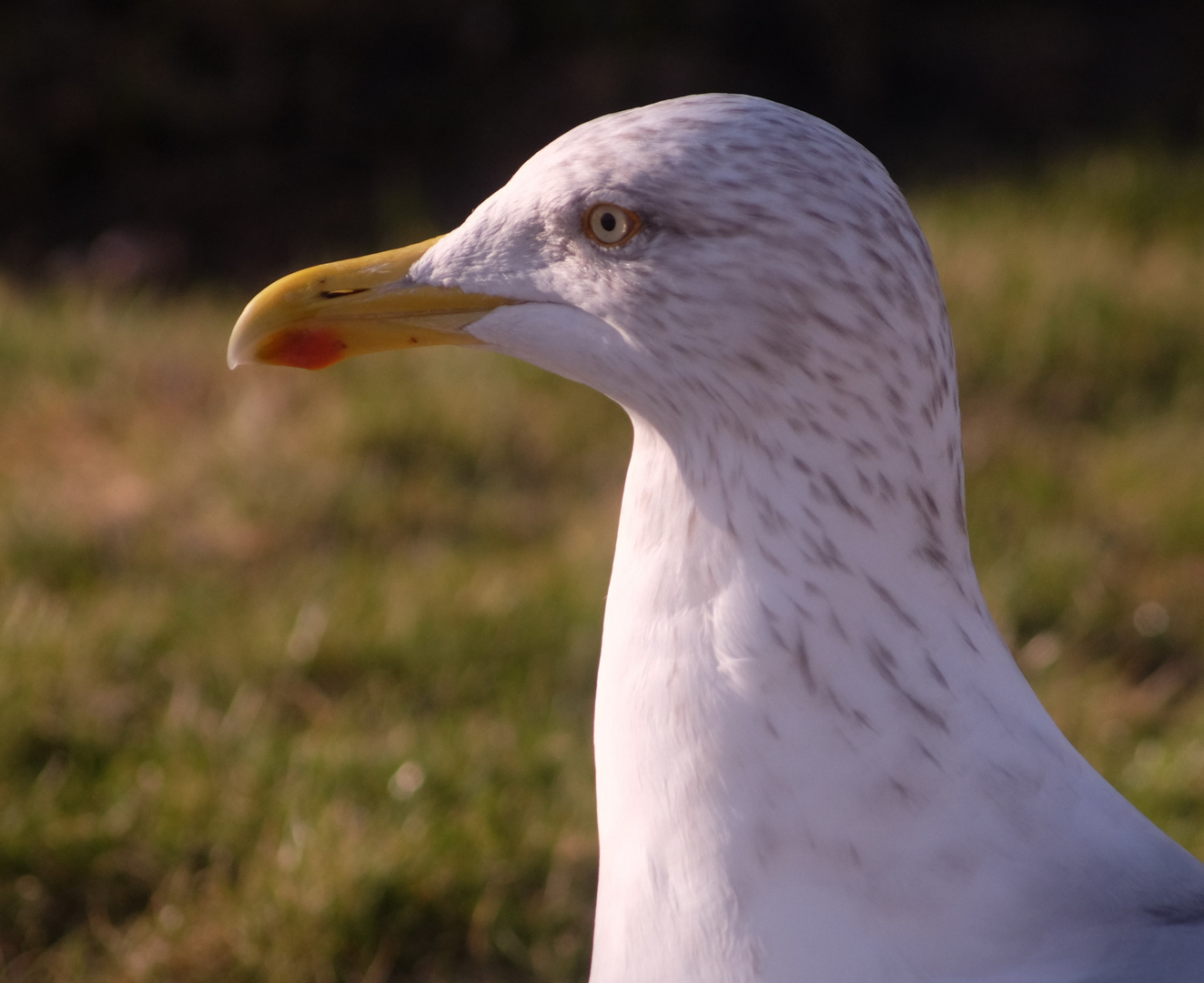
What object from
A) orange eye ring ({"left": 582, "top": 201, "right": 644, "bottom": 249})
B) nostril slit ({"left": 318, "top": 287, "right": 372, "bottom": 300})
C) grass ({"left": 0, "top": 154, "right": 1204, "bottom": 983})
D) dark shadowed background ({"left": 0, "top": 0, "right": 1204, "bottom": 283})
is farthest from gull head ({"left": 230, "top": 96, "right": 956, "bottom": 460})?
dark shadowed background ({"left": 0, "top": 0, "right": 1204, "bottom": 283})

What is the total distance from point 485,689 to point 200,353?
6.60 ft

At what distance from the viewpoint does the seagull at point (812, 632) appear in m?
1.52

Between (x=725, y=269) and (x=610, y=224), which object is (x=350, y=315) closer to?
(x=610, y=224)

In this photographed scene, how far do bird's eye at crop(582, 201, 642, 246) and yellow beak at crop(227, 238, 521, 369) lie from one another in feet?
0.60

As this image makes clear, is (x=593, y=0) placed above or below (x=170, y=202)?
above

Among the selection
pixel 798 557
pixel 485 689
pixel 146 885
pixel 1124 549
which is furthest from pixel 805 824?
pixel 1124 549

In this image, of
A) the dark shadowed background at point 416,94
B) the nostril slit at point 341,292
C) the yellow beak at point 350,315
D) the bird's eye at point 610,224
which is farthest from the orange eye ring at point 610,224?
the dark shadowed background at point 416,94

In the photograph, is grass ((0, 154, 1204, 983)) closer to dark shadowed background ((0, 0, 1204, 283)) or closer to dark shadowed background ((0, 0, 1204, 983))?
dark shadowed background ((0, 0, 1204, 983))

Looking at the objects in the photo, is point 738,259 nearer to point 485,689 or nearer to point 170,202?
point 485,689

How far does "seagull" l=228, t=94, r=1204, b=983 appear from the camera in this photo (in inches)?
59.9

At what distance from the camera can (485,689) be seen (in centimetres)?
324

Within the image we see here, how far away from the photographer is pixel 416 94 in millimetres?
6371

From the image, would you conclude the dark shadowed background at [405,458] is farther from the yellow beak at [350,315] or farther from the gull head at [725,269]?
the gull head at [725,269]

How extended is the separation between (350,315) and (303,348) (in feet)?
0.28
